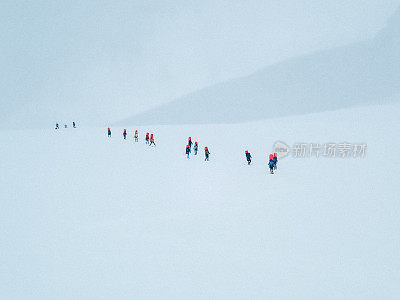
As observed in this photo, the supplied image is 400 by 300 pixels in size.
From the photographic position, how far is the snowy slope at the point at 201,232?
5289 millimetres

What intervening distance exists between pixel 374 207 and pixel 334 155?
926cm

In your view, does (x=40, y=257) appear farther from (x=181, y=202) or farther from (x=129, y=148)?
(x=129, y=148)

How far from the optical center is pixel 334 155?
17.3 m

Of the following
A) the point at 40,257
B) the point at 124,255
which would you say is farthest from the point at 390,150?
the point at 40,257

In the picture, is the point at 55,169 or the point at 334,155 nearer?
the point at 55,169

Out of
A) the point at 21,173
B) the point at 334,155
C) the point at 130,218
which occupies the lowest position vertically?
the point at 130,218

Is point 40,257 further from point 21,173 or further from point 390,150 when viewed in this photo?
point 390,150

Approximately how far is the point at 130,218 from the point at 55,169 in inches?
355

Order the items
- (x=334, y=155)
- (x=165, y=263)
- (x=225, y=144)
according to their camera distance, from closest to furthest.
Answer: (x=165, y=263) < (x=334, y=155) < (x=225, y=144)

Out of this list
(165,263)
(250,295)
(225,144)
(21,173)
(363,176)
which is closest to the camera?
(250,295)

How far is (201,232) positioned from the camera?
7.35 m

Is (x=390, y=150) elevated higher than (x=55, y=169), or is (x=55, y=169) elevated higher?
(x=390, y=150)

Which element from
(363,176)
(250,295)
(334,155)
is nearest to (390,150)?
(334,155)

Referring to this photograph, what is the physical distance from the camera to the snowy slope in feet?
17.4
